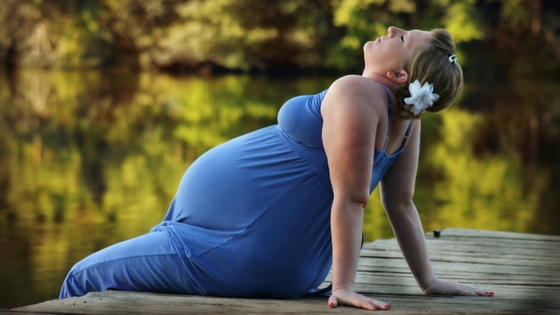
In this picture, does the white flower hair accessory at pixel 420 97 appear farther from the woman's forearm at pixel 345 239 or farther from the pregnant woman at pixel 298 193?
the woman's forearm at pixel 345 239

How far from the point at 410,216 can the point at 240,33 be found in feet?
83.5

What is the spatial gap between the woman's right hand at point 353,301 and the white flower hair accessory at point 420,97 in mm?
415

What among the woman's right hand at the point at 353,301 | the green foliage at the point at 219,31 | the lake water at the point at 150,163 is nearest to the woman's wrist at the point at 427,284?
the woman's right hand at the point at 353,301

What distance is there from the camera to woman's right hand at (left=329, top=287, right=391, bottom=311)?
1.88 m

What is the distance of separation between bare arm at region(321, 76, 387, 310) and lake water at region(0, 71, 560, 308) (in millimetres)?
3130

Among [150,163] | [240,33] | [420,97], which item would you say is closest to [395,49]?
[420,97]

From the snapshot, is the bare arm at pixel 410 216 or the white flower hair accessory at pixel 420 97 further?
the bare arm at pixel 410 216

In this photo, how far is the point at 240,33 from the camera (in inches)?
1075

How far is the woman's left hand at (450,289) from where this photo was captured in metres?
2.25

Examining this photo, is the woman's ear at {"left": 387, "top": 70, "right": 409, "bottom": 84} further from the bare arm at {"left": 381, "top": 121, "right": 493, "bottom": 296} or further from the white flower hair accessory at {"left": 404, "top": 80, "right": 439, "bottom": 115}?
the bare arm at {"left": 381, "top": 121, "right": 493, "bottom": 296}

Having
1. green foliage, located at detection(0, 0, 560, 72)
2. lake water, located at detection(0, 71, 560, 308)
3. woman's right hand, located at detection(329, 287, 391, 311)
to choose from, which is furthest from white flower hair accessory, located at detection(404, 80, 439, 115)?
green foliage, located at detection(0, 0, 560, 72)

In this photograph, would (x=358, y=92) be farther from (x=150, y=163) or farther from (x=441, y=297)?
(x=150, y=163)

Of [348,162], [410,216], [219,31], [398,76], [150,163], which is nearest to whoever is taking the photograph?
[348,162]

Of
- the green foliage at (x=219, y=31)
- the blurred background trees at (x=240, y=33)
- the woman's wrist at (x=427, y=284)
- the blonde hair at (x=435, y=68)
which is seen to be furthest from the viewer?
the green foliage at (x=219, y=31)
